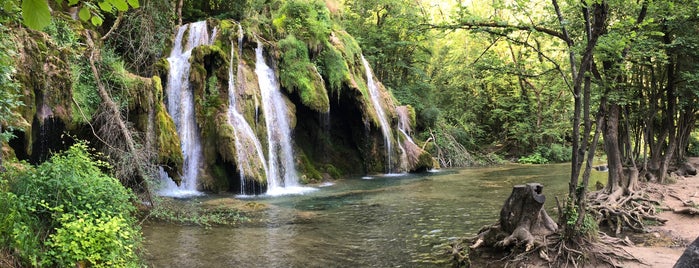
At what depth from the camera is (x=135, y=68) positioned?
14.5 m

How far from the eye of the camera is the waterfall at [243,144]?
14164mm

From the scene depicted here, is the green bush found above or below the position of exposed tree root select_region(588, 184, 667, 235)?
above

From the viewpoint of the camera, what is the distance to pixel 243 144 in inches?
573

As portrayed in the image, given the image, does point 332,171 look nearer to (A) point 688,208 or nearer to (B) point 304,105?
(B) point 304,105

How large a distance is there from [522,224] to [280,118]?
39.7 ft

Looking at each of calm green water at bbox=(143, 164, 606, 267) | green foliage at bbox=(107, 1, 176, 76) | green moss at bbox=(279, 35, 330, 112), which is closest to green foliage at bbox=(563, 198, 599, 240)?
calm green water at bbox=(143, 164, 606, 267)

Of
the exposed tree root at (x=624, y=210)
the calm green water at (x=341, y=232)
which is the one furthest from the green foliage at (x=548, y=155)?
the exposed tree root at (x=624, y=210)

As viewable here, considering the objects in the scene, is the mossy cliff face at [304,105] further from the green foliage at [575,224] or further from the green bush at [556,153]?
the green bush at [556,153]

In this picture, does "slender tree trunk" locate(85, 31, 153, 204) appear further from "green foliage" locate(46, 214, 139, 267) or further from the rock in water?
the rock in water

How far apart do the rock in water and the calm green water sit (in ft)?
16.7

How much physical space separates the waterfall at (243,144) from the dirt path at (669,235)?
33.7 ft

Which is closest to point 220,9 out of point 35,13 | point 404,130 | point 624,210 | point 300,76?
point 300,76

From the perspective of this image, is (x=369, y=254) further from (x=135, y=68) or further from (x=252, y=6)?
(x=252, y=6)

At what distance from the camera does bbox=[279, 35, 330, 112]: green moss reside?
59.2ft
